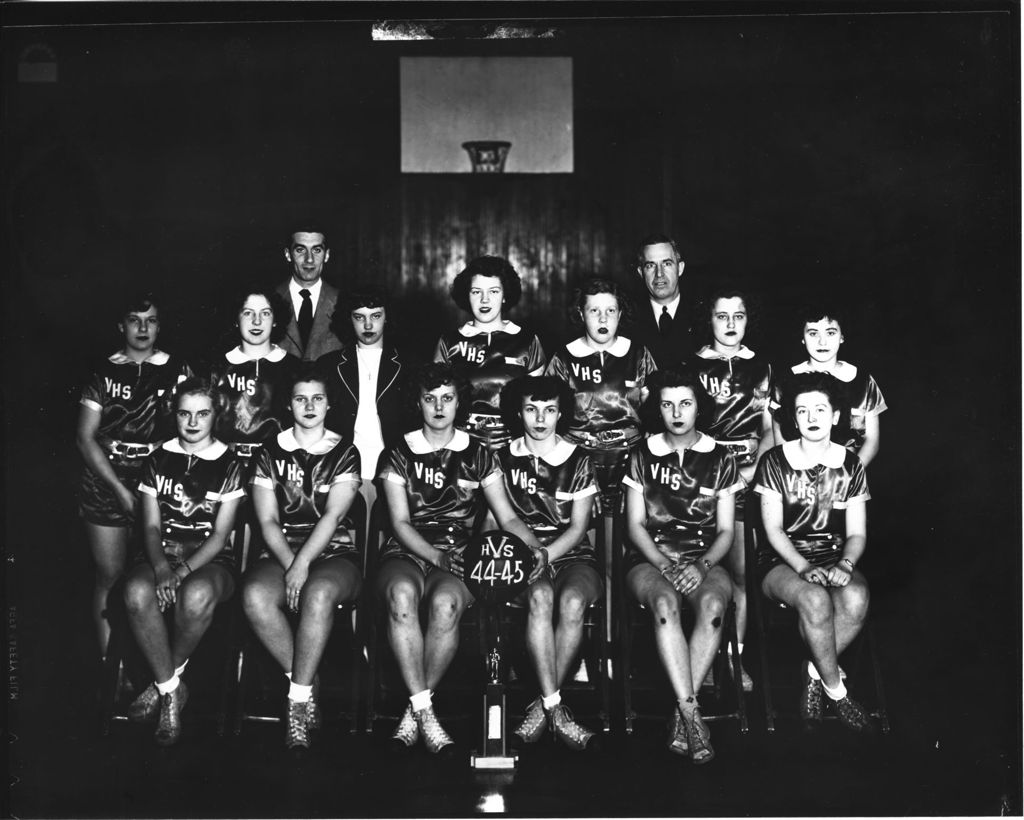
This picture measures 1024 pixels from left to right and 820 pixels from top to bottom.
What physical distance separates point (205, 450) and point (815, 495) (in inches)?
88.7

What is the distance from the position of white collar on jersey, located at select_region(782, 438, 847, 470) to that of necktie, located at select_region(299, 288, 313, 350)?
1.96m

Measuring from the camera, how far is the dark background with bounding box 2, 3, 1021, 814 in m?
4.87

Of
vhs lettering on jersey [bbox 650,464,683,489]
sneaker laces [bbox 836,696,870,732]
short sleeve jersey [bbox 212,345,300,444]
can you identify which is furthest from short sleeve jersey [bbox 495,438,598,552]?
sneaker laces [bbox 836,696,870,732]

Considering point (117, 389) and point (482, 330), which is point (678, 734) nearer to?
point (482, 330)

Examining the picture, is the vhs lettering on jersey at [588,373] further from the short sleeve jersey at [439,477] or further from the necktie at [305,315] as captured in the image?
the necktie at [305,315]

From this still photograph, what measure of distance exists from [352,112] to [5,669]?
9.85 feet

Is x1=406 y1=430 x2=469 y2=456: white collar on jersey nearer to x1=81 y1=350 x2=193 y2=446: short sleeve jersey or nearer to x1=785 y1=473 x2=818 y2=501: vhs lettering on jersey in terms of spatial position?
x1=81 y1=350 x2=193 y2=446: short sleeve jersey

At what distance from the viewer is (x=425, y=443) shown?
4.91 m

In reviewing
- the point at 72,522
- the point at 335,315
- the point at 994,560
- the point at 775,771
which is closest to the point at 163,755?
the point at 72,522

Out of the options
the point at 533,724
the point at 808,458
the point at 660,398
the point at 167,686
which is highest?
the point at 660,398

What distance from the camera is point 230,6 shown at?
4.95 meters

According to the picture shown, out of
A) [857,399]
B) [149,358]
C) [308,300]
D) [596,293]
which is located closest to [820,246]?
[857,399]

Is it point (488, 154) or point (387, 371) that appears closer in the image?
point (387, 371)

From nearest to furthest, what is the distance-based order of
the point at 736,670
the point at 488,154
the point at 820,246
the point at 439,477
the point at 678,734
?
the point at 678,734 → the point at 736,670 → the point at 439,477 → the point at 820,246 → the point at 488,154
